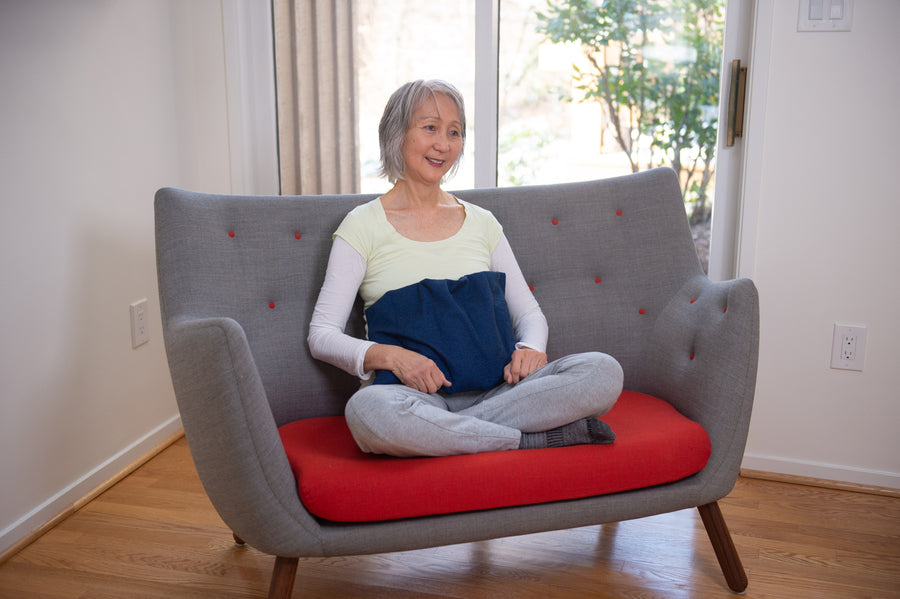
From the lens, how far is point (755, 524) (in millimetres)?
1756

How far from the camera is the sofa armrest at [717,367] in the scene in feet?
4.38

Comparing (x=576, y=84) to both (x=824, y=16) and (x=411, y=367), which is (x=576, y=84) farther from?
(x=411, y=367)

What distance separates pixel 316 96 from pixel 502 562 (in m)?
1.55

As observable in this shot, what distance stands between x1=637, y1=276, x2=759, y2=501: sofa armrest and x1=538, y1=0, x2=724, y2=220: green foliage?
755mm

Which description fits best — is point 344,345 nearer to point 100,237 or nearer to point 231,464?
point 231,464

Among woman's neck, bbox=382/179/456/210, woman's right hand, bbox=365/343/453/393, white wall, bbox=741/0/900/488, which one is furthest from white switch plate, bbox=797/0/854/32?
woman's right hand, bbox=365/343/453/393

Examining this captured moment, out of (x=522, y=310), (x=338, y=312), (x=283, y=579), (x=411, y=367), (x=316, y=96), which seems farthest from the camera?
(x=316, y=96)

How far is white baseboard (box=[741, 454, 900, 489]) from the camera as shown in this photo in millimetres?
1945

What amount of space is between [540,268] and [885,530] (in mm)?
1056

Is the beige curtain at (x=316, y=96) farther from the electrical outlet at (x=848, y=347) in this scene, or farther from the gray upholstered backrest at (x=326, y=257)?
the electrical outlet at (x=848, y=347)

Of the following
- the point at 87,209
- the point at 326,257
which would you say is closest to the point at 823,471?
the point at 326,257

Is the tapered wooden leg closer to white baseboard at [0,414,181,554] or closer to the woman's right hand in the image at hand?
the woman's right hand

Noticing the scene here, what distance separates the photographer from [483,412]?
1297 mm

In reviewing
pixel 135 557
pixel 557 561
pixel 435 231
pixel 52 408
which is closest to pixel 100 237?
pixel 52 408
